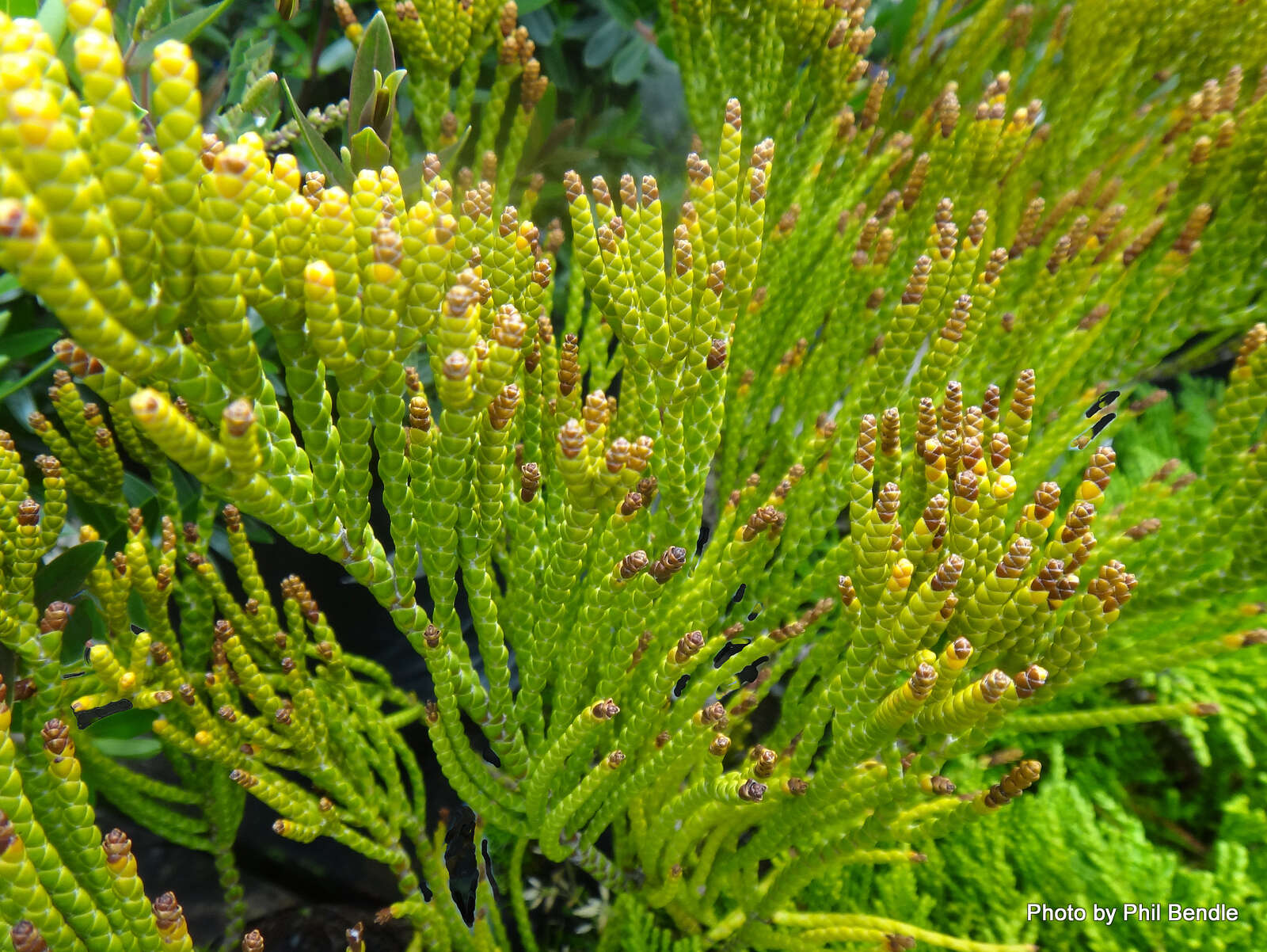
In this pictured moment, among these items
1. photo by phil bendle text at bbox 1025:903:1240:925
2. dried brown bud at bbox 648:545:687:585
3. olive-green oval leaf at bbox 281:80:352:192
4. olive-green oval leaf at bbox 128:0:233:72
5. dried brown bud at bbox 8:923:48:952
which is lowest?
dried brown bud at bbox 8:923:48:952

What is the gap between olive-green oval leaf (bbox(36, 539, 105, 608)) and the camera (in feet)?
2.62

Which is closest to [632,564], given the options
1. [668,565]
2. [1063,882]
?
[668,565]

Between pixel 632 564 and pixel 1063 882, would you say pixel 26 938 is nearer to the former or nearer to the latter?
pixel 632 564

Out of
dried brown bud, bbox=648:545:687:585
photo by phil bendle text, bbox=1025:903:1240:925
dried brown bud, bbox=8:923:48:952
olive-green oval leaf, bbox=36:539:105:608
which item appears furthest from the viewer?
photo by phil bendle text, bbox=1025:903:1240:925

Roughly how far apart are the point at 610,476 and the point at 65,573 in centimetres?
64

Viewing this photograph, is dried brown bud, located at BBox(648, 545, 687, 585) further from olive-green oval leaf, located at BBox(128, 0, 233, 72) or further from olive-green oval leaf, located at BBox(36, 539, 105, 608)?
olive-green oval leaf, located at BBox(128, 0, 233, 72)

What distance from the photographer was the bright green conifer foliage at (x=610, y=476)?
1.69 ft

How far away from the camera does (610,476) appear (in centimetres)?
61

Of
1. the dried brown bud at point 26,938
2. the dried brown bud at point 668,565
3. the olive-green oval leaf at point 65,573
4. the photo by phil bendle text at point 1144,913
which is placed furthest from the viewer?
the photo by phil bendle text at point 1144,913

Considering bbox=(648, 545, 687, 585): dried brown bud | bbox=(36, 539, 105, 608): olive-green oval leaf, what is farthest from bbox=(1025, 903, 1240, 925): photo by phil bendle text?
bbox=(36, 539, 105, 608): olive-green oval leaf

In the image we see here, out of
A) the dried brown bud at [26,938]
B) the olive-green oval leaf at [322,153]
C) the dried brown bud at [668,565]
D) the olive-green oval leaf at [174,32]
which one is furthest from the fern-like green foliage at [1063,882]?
the olive-green oval leaf at [174,32]

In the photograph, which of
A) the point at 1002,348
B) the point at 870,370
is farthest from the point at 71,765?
the point at 1002,348

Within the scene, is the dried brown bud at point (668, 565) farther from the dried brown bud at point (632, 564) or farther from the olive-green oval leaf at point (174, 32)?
the olive-green oval leaf at point (174, 32)

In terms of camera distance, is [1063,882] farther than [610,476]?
Yes
